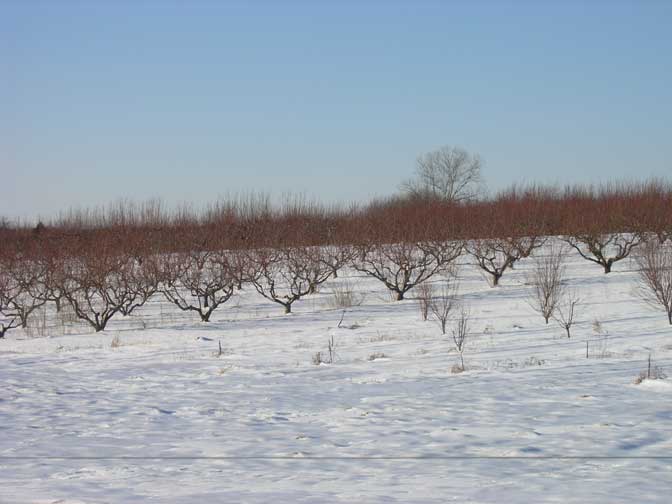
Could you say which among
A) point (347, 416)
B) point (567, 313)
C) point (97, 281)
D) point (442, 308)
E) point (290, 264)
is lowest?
point (347, 416)

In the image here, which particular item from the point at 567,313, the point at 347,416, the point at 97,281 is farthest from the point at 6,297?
the point at 347,416

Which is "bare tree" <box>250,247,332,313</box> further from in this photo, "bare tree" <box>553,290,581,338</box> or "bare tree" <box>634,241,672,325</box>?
"bare tree" <box>634,241,672,325</box>

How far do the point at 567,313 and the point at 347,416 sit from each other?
28.6 feet

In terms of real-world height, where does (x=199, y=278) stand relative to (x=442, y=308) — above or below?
above

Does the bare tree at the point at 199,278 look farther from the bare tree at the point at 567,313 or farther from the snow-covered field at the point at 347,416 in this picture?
the bare tree at the point at 567,313

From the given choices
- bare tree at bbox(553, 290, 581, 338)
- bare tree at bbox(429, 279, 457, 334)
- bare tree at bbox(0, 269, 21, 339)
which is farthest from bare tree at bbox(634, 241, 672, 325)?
bare tree at bbox(0, 269, 21, 339)

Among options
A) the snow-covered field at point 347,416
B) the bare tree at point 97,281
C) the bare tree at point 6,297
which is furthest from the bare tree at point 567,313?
the bare tree at point 6,297

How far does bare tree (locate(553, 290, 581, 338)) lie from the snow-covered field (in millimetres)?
244

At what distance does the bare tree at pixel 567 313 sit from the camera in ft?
42.4

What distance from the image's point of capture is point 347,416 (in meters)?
7.96

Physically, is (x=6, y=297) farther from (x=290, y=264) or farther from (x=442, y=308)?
(x=442, y=308)

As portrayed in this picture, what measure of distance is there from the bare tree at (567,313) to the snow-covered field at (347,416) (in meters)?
0.24

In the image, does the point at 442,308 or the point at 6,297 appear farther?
the point at 6,297

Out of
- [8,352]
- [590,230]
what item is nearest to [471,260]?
[590,230]
